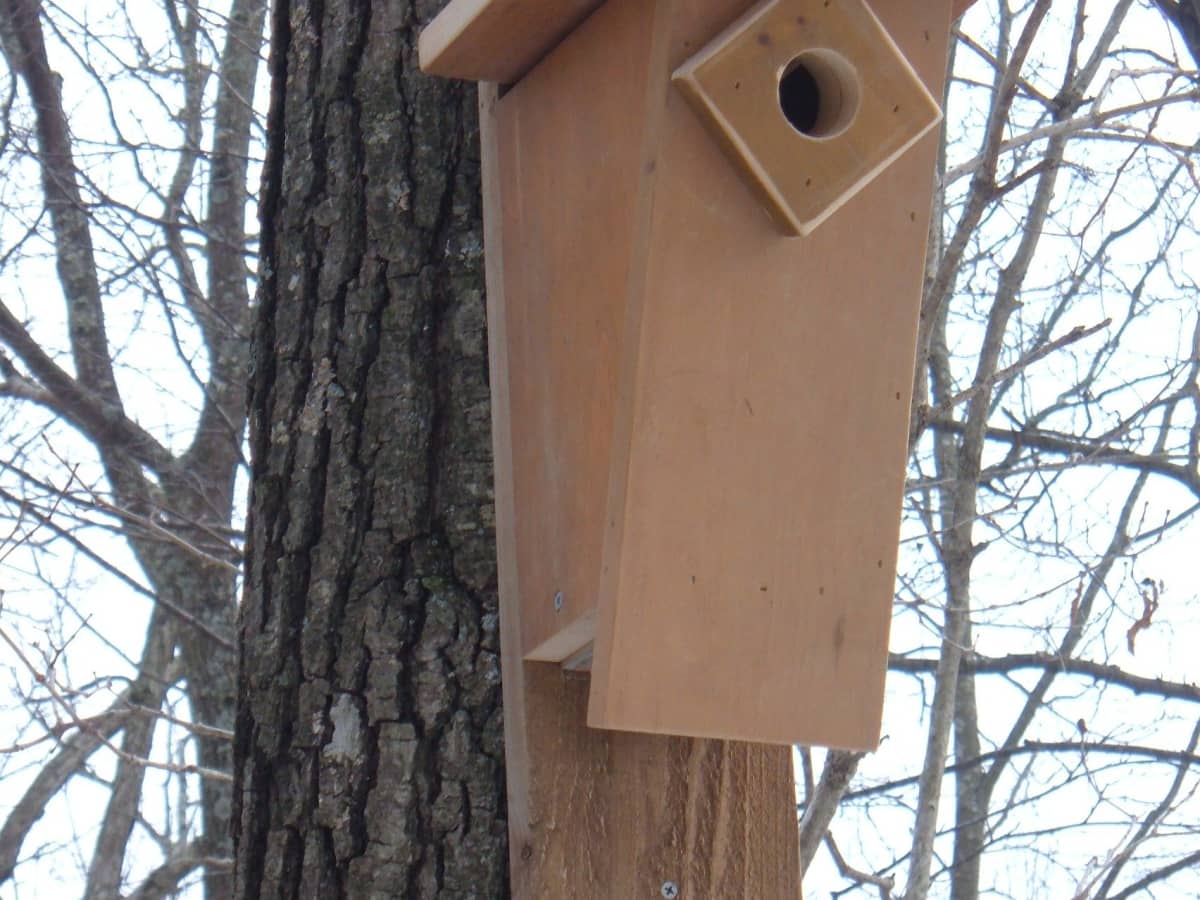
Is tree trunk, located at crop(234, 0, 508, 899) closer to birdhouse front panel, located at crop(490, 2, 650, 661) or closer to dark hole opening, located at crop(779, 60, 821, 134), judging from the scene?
birdhouse front panel, located at crop(490, 2, 650, 661)

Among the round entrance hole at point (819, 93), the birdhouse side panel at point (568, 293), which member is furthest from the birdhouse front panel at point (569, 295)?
the round entrance hole at point (819, 93)

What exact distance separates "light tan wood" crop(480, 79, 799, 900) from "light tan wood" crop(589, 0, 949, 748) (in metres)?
0.15

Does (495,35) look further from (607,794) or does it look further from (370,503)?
(607,794)

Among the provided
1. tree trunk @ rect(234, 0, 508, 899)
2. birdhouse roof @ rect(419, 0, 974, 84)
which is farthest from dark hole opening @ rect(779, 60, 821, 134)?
tree trunk @ rect(234, 0, 508, 899)

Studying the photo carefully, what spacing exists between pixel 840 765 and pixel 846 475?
39.3 inches

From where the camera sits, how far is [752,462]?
1334mm

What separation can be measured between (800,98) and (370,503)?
0.56 meters

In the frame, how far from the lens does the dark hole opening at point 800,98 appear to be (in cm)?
144

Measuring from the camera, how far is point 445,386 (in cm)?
151

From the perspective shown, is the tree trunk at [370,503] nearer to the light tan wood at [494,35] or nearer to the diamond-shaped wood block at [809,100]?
the light tan wood at [494,35]

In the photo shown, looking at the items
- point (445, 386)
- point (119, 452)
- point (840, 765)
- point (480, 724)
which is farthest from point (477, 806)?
point (119, 452)

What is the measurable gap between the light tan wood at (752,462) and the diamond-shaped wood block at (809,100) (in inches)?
1.0

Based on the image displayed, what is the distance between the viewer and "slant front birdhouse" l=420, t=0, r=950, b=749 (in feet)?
4.22

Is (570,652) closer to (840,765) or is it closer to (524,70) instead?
(524,70)
